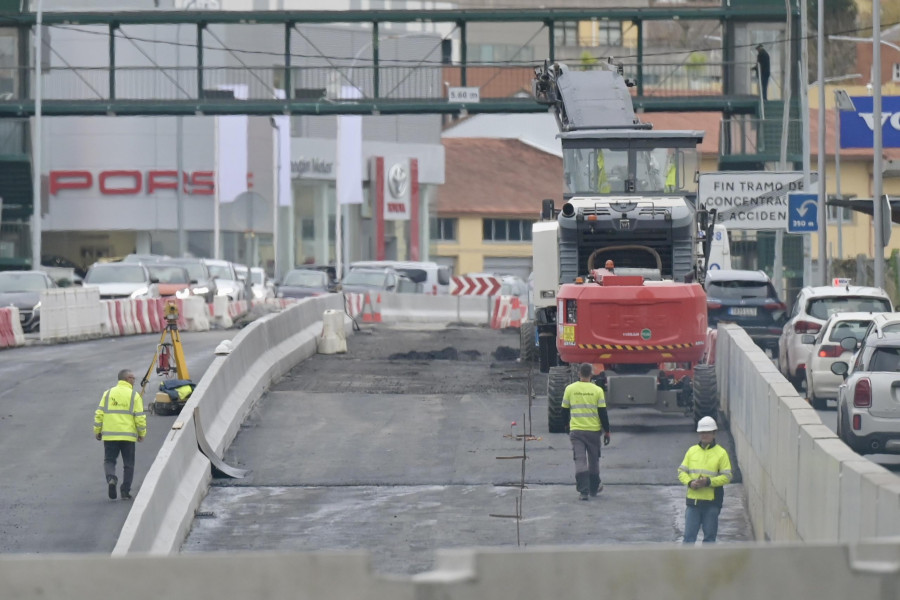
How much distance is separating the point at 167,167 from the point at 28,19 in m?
25.6

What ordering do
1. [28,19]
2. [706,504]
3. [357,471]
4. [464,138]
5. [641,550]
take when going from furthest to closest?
[464,138] → [28,19] → [357,471] → [706,504] → [641,550]

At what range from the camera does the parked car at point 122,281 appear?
38.8 meters

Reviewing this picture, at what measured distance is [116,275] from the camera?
39594mm

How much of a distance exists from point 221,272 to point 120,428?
102 ft

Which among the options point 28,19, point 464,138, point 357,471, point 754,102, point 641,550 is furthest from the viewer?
point 464,138

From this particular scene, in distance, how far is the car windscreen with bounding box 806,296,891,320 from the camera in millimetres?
25375

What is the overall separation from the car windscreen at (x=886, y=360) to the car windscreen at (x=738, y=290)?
13799mm

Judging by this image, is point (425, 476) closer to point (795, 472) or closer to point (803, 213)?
point (795, 472)

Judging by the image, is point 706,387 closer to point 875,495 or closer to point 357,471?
point 357,471

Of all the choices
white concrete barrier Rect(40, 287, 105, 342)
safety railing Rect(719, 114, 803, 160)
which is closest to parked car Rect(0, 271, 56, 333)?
white concrete barrier Rect(40, 287, 105, 342)

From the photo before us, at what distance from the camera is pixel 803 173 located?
4234 cm

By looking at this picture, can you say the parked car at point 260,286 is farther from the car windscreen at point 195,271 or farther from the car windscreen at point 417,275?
the car windscreen at point 417,275

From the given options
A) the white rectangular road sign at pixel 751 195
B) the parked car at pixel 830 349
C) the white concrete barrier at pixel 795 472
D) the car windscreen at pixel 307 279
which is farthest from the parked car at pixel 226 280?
the white concrete barrier at pixel 795 472

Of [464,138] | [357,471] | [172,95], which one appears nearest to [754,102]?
[357,471]
